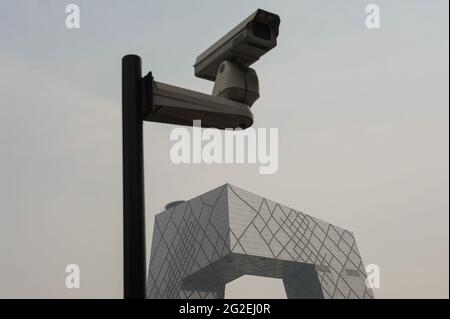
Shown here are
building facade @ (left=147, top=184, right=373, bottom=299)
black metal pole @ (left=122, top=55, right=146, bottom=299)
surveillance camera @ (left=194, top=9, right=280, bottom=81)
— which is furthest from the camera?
building facade @ (left=147, top=184, right=373, bottom=299)

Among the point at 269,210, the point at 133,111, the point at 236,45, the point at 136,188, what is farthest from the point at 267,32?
the point at 269,210

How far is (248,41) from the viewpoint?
2936 mm

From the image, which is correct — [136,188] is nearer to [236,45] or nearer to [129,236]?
[129,236]

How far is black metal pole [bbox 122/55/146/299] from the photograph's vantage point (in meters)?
2.51

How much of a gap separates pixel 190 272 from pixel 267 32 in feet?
208

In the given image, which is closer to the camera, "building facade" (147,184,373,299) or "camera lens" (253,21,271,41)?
"camera lens" (253,21,271,41)

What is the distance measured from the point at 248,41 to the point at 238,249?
5700 centimetres

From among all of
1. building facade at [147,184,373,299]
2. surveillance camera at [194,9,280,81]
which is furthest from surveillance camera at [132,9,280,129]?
building facade at [147,184,373,299]

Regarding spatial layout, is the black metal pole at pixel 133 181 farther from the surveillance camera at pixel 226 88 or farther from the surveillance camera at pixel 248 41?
the surveillance camera at pixel 248 41

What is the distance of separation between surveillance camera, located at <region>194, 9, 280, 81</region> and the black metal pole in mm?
468

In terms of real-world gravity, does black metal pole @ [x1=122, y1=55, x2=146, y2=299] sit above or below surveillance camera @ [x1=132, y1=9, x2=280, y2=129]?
below

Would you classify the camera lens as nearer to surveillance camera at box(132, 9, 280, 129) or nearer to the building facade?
surveillance camera at box(132, 9, 280, 129)

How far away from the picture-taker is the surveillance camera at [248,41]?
2939mm
